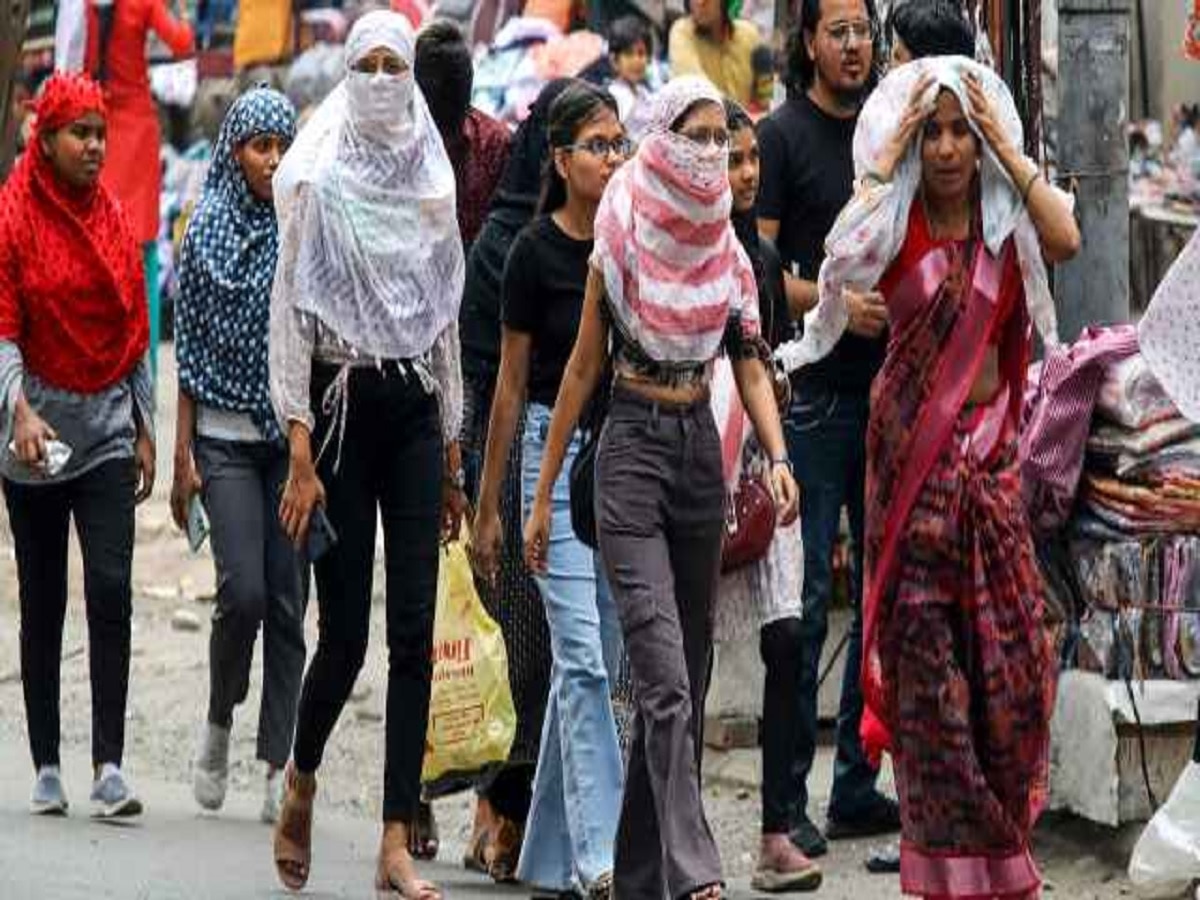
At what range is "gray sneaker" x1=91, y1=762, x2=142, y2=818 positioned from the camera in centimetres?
935

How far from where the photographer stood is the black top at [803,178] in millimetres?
9086

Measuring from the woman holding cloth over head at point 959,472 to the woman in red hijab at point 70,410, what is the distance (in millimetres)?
2707

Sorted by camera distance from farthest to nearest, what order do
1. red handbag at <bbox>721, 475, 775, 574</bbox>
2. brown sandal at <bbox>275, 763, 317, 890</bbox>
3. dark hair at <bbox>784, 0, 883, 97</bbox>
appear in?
1. dark hair at <bbox>784, 0, 883, 97</bbox>
2. red handbag at <bbox>721, 475, 775, 574</bbox>
3. brown sandal at <bbox>275, 763, 317, 890</bbox>

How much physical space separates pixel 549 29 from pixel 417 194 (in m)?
9.61

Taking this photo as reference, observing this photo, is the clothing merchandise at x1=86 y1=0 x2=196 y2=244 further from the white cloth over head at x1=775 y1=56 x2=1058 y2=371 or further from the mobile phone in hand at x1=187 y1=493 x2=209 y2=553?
the white cloth over head at x1=775 y1=56 x2=1058 y2=371

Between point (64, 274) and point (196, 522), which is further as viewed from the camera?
point (196, 522)

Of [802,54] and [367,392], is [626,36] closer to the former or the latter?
[802,54]

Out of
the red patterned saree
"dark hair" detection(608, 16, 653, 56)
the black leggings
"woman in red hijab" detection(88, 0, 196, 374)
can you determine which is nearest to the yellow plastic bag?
the black leggings

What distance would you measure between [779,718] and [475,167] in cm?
190

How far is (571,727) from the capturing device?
323 inches

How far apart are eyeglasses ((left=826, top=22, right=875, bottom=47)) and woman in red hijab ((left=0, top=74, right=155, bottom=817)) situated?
6.55 ft

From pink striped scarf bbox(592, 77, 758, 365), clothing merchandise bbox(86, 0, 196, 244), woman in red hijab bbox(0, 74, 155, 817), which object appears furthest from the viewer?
clothing merchandise bbox(86, 0, 196, 244)

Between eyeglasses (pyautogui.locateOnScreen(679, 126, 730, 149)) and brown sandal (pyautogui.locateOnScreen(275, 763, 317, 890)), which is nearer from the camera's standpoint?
eyeglasses (pyautogui.locateOnScreen(679, 126, 730, 149))

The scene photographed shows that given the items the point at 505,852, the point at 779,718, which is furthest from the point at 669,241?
the point at 505,852
